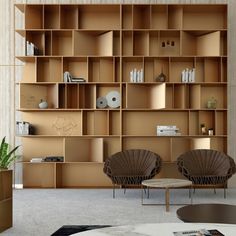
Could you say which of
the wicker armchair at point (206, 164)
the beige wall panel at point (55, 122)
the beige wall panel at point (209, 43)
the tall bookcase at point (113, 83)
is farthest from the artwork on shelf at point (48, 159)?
the beige wall panel at point (209, 43)

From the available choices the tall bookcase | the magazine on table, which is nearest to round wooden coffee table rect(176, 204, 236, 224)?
the magazine on table

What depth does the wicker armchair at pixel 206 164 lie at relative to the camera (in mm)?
7075

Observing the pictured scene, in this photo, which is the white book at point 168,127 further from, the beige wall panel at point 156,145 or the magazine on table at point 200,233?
the magazine on table at point 200,233

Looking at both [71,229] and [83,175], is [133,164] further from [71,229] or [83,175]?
[71,229]

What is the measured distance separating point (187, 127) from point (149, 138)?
2.45 feet

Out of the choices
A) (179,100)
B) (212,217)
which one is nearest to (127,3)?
(179,100)

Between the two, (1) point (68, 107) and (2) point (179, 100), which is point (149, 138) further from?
(1) point (68, 107)

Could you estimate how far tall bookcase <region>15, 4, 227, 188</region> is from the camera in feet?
27.0

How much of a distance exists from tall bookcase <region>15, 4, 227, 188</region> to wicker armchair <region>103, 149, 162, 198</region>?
2.28 ft

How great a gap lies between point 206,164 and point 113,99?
2110 millimetres

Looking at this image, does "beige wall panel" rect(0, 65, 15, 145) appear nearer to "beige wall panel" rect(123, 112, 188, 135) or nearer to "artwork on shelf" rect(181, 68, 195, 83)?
"beige wall panel" rect(123, 112, 188, 135)

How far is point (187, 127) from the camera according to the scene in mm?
8398

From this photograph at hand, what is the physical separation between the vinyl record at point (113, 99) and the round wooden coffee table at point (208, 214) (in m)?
4.10

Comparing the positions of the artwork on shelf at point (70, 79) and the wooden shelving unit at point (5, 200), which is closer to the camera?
the wooden shelving unit at point (5, 200)
